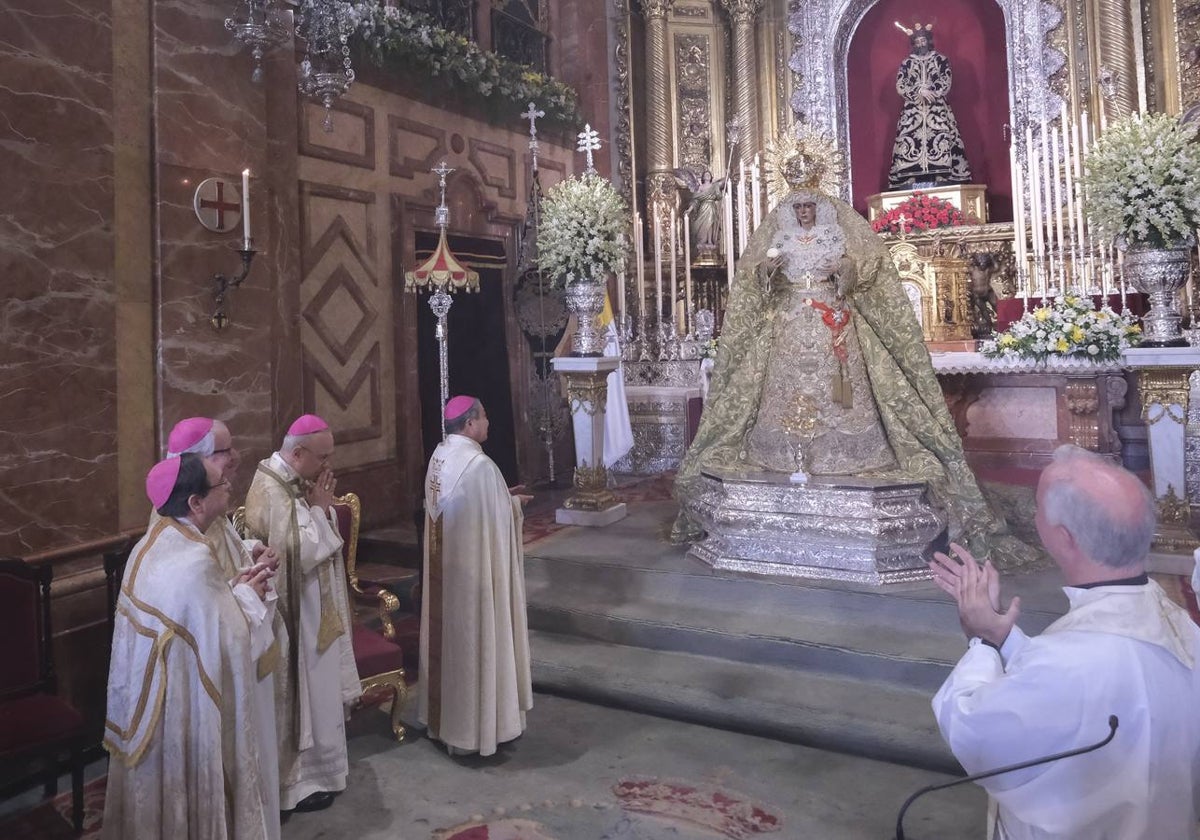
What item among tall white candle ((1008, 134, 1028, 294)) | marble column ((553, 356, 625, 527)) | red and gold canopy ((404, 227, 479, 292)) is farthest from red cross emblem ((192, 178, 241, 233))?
tall white candle ((1008, 134, 1028, 294))

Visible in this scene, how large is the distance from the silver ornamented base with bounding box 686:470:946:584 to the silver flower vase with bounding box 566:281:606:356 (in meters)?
2.13

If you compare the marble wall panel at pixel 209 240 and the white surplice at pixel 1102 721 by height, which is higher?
the marble wall panel at pixel 209 240

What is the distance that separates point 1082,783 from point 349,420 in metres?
6.90

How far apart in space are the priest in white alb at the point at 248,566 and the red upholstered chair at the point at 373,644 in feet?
4.55

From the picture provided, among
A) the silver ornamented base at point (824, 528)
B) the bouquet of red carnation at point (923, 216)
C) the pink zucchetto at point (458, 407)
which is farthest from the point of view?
the bouquet of red carnation at point (923, 216)

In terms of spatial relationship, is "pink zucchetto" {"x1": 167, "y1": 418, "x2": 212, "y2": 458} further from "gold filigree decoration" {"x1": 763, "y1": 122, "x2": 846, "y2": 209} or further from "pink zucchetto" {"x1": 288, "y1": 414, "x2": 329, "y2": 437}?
"gold filigree decoration" {"x1": 763, "y1": 122, "x2": 846, "y2": 209}

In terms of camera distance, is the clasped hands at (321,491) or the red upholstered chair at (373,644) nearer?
the clasped hands at (321,491)

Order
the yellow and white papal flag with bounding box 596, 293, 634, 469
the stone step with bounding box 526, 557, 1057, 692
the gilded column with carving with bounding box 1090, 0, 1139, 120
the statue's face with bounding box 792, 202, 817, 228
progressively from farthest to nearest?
the gilded column with carving with bounding box 1090, 0, 1139, 120, the yellow and white papal flag with bounding box 596, 293, 634, 469, the statue's face with bounding box 792, 202, 817, 228, the stone step with bounding box 526, 557, 1057, 692

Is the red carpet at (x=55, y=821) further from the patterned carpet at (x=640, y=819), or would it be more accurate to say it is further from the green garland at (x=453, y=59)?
the green garland at (x=453, y=59)

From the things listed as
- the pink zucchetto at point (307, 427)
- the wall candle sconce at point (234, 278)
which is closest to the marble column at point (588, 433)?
the wall candle sconce at point (234, 278)

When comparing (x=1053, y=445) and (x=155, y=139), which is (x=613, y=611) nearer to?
(x=155, y=139)

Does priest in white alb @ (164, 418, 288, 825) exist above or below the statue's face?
below

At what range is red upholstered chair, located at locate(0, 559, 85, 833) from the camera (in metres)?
3.95

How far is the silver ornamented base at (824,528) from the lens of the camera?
5891 mm
